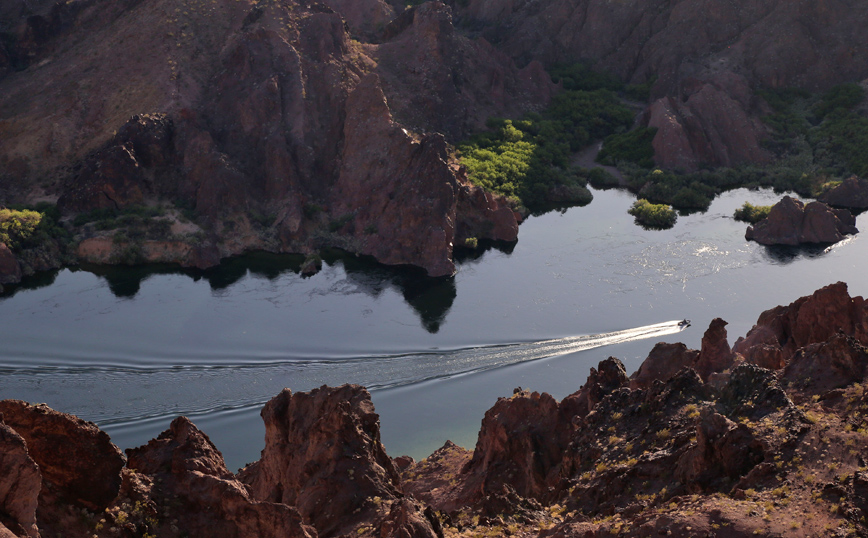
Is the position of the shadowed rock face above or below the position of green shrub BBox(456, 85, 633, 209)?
above

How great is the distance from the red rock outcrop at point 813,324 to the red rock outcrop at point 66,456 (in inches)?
978

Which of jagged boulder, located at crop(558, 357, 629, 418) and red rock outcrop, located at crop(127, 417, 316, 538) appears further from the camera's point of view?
jagged boulder, located at crop(558, 357, 629, 418)

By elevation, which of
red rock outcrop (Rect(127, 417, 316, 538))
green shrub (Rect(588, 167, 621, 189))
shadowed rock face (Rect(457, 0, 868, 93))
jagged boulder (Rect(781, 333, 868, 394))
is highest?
shadowed rock face (Rect(457, 0, 868, 93))

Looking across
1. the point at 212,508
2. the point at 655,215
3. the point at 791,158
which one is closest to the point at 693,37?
the point at 791,158

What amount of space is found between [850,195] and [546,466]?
189ft

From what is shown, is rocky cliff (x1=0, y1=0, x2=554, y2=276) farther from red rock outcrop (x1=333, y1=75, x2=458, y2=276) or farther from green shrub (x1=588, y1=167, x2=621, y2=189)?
green shrub (x1=588, y1=167, x2=621, y2=189)

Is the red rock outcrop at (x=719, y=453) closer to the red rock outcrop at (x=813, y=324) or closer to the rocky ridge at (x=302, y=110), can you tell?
the red rock outcrop at (x=813, y=324)

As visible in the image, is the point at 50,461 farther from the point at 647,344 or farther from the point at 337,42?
the point at 337,42

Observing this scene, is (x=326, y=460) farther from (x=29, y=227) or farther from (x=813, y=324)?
(x=29, y=227)

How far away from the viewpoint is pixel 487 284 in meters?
63.6

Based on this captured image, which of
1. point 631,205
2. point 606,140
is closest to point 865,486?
point 631,205

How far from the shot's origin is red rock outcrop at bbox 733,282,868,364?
120 feet

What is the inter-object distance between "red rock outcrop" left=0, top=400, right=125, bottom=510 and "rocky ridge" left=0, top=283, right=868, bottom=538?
3cm

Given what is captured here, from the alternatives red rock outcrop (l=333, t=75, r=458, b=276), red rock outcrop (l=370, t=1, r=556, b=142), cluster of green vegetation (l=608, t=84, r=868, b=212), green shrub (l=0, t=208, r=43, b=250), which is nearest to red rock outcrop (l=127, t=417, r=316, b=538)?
red rock outcrop (l=333, t=75, r=458, b=276)
